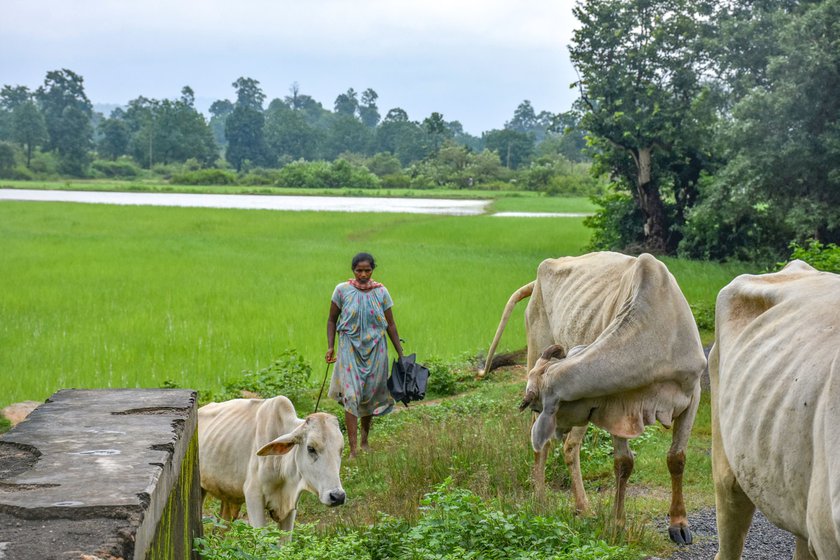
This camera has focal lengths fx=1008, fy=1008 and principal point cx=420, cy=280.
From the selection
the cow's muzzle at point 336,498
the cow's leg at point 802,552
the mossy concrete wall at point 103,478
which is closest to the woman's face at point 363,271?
the cow's muzzle at point 336,498

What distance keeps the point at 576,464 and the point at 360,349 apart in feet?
7.98

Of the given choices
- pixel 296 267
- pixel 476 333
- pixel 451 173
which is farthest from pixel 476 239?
pixel 451 173

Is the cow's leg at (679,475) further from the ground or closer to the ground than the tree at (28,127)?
closer to the ground

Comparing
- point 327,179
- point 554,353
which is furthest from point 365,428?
point 327,179

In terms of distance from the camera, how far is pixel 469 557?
13.1 ft

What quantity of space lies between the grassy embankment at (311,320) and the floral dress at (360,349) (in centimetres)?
43

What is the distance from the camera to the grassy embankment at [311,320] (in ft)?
20.3

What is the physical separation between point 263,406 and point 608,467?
7.96ft

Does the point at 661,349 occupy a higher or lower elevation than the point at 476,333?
higher

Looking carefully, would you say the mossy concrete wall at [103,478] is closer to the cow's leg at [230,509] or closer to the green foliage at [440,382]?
the cow's leg at [230,509]

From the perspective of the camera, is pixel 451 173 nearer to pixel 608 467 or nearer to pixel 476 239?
pixel 476 239

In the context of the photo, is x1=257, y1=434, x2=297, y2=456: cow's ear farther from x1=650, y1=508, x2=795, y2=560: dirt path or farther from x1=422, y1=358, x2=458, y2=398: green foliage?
x1=422, y1=358, x2=458, y2=398: green foliage

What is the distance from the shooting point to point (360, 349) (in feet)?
25.3

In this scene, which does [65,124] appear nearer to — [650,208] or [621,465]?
[650,208]
